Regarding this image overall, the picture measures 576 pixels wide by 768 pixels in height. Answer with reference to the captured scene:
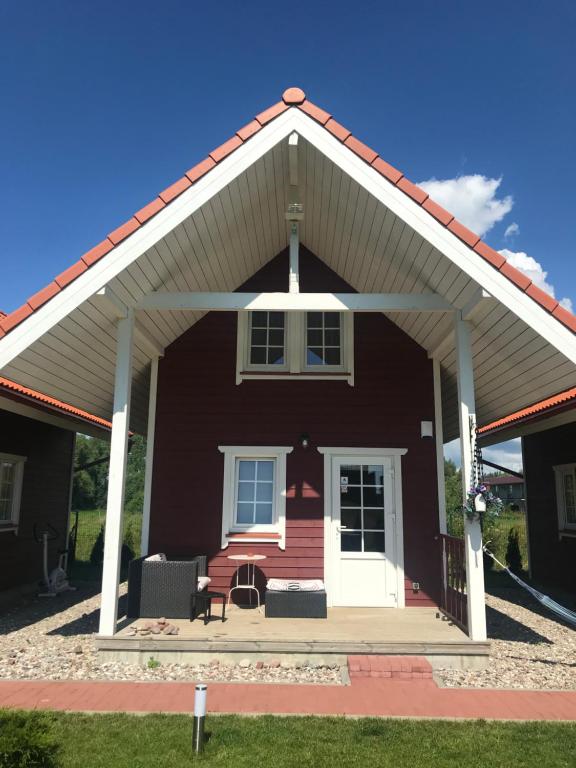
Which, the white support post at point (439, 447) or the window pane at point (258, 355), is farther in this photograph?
the window pane at point (258, 355)

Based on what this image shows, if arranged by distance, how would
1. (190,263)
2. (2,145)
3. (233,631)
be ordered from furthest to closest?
1. (2,145)
2. (190,263)
3. (233,631)

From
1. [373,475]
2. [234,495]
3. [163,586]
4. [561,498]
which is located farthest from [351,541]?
[561,498]

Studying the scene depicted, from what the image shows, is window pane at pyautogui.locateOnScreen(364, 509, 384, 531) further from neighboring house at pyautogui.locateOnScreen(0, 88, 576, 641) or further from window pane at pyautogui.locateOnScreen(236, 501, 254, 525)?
window pane at pyautogui.locateOnScreen(236, 501, 254, 525)

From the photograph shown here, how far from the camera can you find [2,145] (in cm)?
822

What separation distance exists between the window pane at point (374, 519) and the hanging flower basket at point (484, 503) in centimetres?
207

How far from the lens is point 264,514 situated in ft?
24.3

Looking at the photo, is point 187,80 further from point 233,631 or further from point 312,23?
point 233,631

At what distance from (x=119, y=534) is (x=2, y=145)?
6.47m

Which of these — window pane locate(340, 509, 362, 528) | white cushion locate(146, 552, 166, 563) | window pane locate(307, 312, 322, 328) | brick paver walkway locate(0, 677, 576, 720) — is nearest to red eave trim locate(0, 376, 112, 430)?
white cushion locate(146, 552, 166, 563)

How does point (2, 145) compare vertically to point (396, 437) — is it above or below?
above

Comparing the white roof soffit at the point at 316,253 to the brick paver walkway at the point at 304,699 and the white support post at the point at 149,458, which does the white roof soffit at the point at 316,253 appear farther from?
the brick paver walkway at the point at 304,699

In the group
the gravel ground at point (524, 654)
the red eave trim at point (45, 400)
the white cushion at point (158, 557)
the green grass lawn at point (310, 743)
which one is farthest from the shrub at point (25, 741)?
the red eave trim at point (45, 400)

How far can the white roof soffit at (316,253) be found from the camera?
514cm

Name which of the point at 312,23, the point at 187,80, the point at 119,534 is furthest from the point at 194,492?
the point at 312,23
